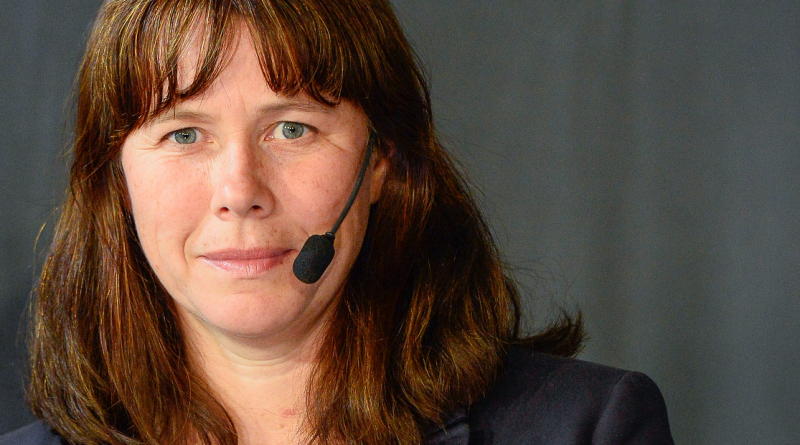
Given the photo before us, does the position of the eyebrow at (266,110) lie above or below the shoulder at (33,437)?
above

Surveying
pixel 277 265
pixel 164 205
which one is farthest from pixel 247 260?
pixel 164 205

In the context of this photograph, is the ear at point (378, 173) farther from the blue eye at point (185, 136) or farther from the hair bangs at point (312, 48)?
the blue eye at point (185, 136)

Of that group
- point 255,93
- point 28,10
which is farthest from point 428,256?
point 28,10

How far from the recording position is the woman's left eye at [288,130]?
1.42 meters

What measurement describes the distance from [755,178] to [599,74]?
435 mm

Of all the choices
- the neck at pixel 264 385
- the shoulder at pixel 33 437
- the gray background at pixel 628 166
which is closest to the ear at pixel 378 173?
the neck at pixel 264 385

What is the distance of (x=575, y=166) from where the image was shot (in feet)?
7.95

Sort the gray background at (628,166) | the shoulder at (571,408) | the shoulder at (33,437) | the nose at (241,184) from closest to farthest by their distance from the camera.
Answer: the nose at (241,184)
the shoulder at (571,408)
the shoulder at (33,437)
the gray background at (628,166)

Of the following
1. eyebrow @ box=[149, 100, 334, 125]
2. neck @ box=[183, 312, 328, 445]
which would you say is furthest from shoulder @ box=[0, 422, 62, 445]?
eyebrow @ box=[149, 100, 334, 125]

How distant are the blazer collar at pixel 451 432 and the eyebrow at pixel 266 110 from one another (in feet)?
1.65

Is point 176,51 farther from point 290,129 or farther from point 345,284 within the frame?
point 345,284

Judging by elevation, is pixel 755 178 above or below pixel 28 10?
below

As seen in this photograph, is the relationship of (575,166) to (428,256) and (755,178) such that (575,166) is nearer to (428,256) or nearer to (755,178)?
(755,178)

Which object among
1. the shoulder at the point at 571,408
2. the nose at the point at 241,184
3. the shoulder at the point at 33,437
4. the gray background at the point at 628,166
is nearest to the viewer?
the nose at the point at 241,184
